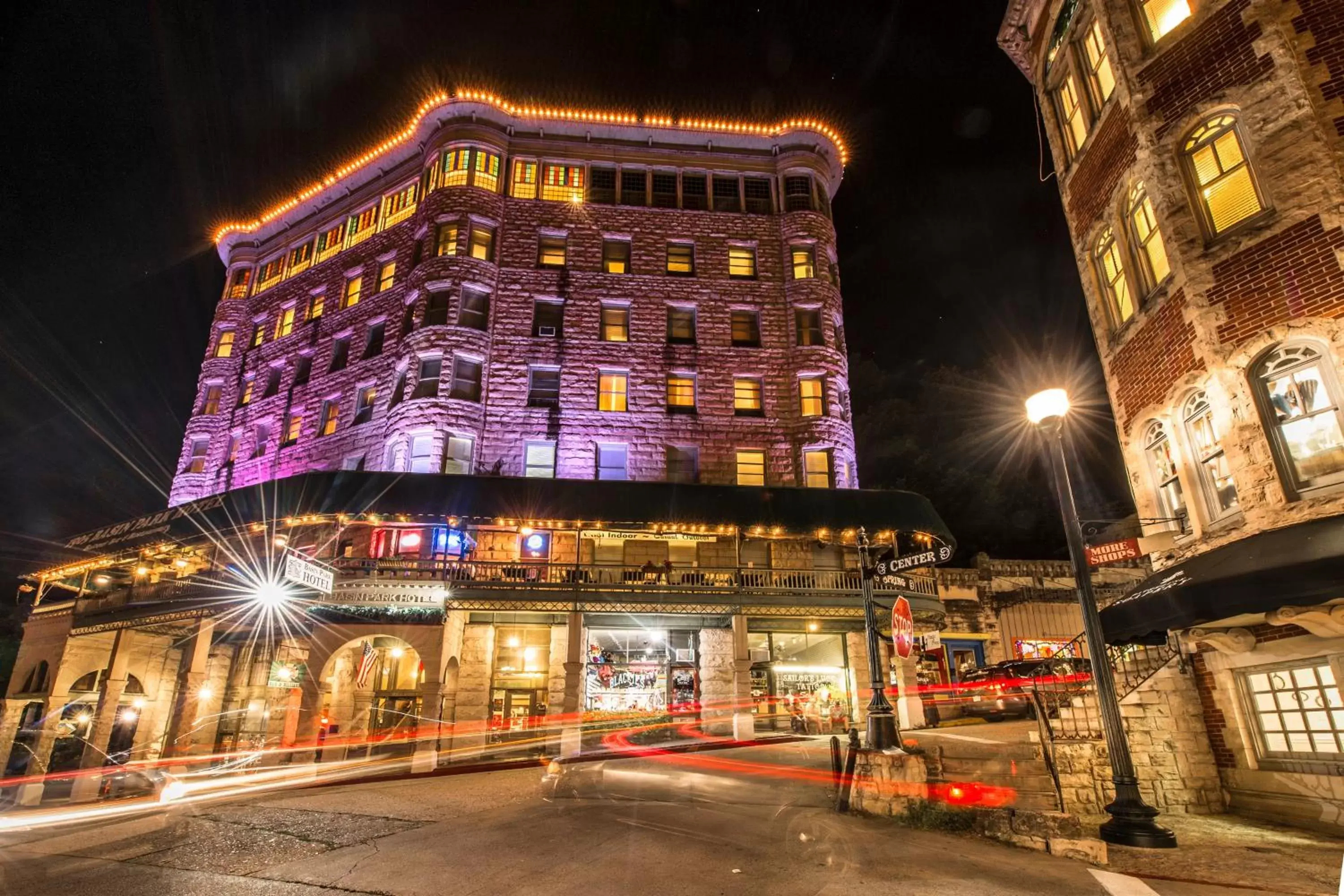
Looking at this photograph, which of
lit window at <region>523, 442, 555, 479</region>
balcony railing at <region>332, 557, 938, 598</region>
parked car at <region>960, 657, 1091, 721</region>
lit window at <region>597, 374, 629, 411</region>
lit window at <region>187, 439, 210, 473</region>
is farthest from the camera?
lit window at <region>187, 439, 210, 473</region>

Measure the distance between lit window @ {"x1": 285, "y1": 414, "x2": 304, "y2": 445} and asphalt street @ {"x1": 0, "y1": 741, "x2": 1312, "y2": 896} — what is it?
18.9 meters

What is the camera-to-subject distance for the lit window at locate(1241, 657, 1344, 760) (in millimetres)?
8734

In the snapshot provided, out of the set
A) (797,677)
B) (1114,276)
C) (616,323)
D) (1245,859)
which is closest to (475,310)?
(616,323)

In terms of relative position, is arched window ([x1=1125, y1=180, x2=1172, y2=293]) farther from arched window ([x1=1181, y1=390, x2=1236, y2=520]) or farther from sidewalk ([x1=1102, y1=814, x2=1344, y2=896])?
sidewalk ([x1=1102, y1=814, x2=1344, y2=896])

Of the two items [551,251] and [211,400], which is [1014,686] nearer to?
[551,251]

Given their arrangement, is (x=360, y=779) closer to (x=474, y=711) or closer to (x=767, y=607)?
(x=474, y=711)

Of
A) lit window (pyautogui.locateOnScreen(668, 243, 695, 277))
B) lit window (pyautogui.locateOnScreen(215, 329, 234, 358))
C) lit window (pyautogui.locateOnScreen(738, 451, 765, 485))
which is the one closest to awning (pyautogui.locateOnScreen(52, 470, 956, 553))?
lit window (pyautogui.locateOnScreen(738, 451, 765, 485))

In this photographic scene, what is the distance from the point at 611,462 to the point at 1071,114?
16797 mm

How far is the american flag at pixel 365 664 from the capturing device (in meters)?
21.7

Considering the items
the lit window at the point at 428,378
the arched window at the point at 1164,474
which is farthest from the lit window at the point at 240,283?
the arched window at the point at 1164,474

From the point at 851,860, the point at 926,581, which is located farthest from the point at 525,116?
the point at 851,860

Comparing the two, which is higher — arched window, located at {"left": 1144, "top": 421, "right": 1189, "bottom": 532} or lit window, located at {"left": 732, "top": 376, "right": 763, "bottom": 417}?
lit window, located at {"left": 732, "top": 376, "right": 763, "bottom": 417}

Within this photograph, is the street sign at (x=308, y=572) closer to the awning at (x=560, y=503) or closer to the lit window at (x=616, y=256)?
the awning at (x=560, y=503)

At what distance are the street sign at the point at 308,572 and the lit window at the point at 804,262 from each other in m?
20.1
